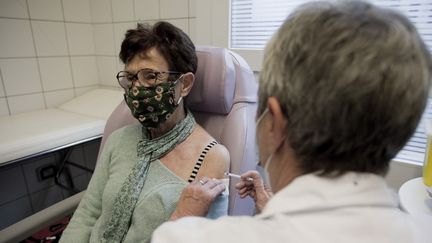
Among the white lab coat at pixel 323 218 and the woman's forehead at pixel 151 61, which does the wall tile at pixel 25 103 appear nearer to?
the woman's forehead at pixel 151 61

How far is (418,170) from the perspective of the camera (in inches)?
47.7

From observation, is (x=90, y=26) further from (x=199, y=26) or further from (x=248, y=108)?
(x=248, y=108)

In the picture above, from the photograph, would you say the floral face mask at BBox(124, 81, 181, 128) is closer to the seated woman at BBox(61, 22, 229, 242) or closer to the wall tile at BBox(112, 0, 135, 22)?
the seated woman at BBox(61, 22, 229, 242)

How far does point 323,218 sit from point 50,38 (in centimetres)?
218

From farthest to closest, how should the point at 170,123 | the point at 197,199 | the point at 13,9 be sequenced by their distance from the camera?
the point at 13,9 → the point at 170,123 → the point at 197,199

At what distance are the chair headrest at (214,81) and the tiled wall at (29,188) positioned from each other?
4.05 ft

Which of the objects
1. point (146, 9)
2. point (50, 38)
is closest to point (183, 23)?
point (146, 9)

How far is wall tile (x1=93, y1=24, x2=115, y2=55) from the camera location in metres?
2.15

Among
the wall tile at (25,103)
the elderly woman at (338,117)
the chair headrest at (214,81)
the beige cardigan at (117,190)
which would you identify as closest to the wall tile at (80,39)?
the wall tile at (25,103)

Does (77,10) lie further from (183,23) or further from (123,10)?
(183,23)

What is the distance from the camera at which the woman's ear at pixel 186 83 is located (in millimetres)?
1055

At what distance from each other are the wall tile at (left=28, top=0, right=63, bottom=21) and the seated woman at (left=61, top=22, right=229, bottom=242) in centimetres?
130

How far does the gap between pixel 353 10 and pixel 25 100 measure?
6.93 ft

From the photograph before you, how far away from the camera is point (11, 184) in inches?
74.7
